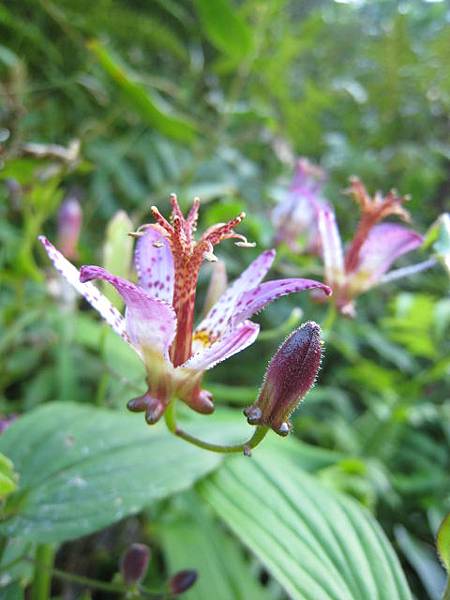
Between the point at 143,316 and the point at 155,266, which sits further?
the point at 155,266

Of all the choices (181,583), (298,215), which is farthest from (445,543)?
(298,215)

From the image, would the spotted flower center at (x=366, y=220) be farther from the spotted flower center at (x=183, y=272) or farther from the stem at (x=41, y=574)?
the stem at (x=41, y=574)

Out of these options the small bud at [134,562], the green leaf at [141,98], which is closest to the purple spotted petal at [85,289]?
the small bud at [134,562]

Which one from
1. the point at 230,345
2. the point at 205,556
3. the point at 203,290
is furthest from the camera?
the point at 203,290

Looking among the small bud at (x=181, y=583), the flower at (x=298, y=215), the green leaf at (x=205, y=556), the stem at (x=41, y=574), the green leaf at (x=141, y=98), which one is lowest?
the green leaf at (x=205, y=556)

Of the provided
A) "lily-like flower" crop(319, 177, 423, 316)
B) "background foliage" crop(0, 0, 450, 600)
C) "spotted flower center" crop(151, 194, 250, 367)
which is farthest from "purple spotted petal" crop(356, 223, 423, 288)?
"spotted flower center" crop(151, 194, 250, 367)

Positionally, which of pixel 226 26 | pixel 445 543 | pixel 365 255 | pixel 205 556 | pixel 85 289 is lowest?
pixel 205 556

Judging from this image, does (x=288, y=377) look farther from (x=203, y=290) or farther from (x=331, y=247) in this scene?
(x=203, y=290)

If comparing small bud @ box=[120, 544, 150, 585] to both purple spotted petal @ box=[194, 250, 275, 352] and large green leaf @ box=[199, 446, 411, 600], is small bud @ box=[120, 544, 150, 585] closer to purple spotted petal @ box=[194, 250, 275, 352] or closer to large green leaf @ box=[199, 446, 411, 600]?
large green leaf @ box=[199, 446, 411, 600]
